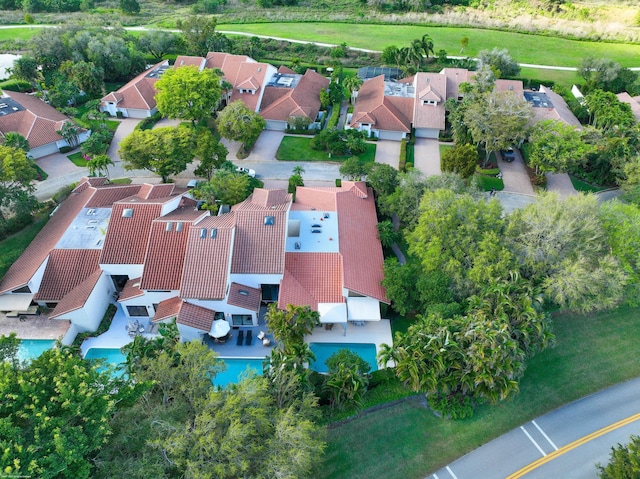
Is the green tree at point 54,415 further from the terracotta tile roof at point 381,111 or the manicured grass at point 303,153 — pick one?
the terracotta tile roof at point 381,111

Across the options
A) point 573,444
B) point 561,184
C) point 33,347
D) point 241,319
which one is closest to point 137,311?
point 33,347

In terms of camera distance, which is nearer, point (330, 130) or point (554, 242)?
point (554, 242)

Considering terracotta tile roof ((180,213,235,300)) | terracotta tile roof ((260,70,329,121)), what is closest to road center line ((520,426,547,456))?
terracotta tile roof ((180,213,235,300))

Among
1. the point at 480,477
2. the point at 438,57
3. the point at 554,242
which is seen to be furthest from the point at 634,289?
the point at 438,57

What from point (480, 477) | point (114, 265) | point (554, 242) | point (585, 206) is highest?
point (585, 206)

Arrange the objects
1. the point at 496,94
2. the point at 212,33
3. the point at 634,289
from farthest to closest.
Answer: the point at 212,33 < the point at 496,94 < the point at 634,289

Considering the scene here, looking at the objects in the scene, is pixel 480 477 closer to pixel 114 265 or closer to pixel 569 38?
pixel 114 265
